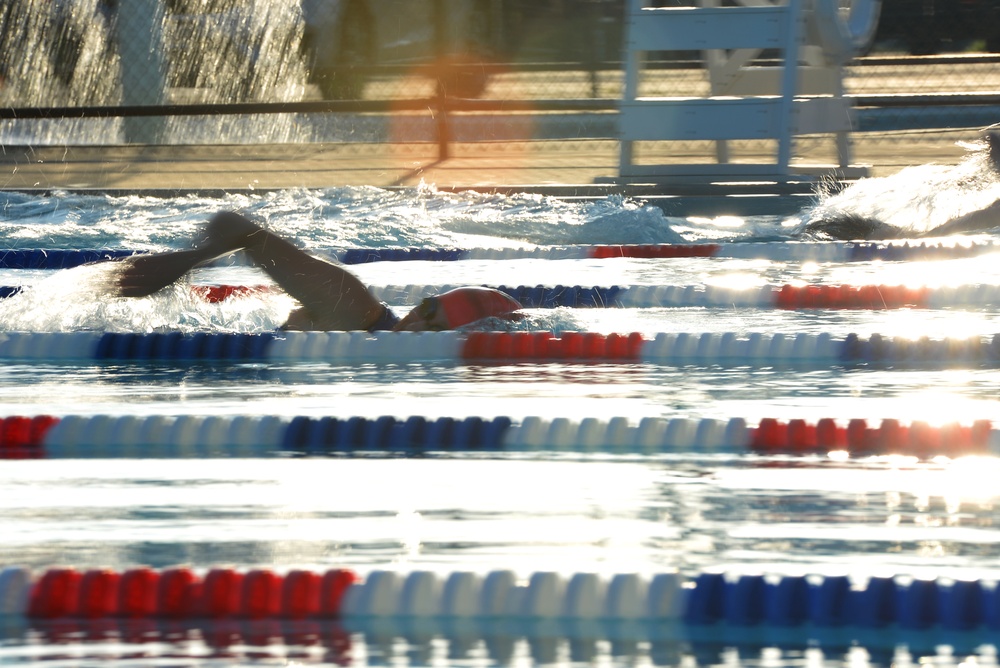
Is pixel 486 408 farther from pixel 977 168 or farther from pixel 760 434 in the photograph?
pixel 977 168

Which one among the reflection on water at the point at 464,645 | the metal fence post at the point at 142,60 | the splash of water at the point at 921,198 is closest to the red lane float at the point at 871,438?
the reflection on water at the point at 464,645

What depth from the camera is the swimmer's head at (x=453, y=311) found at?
4562 millimetres

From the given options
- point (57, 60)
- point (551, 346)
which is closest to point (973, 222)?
point (551, 346)

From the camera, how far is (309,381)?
4055 mm

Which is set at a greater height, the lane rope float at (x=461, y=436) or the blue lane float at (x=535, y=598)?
the lane rope float at (x=461, y=436)

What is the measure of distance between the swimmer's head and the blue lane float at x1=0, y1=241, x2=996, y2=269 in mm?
1898

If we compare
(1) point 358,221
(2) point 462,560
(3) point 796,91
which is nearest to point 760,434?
(2) point 462,560

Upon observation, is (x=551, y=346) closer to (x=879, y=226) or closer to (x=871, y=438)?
(x=871, y=438)

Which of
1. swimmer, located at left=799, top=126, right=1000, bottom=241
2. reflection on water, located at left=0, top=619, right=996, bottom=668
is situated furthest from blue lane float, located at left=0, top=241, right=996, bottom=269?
reflection on water, located at left=0, top=619, right=996, bottom=668

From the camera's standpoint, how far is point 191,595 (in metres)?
2.27

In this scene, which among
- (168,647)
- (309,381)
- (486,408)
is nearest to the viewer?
(168,647)

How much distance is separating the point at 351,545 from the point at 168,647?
49cm

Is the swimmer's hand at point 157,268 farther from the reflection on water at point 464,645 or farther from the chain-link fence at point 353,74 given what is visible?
the chain-link fence at point 353,74

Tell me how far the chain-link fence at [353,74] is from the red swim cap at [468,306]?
5.49 m
